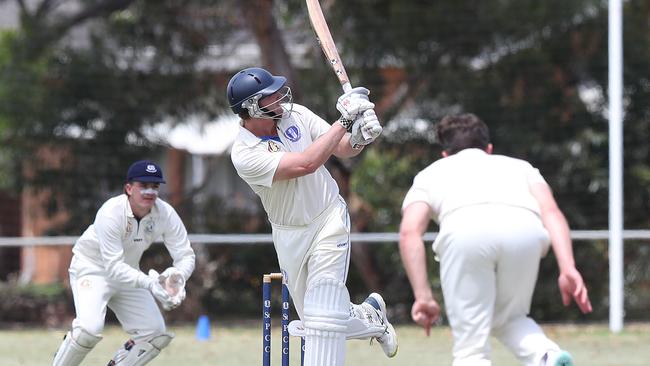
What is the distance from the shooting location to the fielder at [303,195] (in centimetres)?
543

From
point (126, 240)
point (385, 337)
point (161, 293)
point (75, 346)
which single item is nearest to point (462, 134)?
point (385, 337)

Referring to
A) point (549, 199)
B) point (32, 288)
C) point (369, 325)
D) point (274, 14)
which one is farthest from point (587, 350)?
point (32, 288)

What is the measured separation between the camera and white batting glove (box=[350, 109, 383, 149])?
17.1 ft

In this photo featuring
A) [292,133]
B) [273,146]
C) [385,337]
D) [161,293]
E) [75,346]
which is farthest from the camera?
[75,346]

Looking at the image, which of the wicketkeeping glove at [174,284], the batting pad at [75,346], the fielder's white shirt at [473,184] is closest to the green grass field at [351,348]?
the batting pad at [75,346]

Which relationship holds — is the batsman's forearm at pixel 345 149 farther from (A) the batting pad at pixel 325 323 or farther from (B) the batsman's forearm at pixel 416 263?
(B) the batsman's forearm at pixel 416 263

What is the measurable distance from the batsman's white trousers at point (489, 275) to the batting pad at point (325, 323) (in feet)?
2.53

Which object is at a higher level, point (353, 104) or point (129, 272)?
Answer: point (353, 104)

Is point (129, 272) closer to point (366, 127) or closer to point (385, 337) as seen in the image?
point (385, 337)

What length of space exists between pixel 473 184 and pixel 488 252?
345mm

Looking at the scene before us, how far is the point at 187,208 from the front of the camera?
13.9 metres

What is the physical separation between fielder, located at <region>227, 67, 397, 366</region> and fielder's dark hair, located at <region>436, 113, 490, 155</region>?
0.36m

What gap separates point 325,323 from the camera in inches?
215

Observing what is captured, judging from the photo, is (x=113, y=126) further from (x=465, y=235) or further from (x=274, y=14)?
(x=465, y=235)
